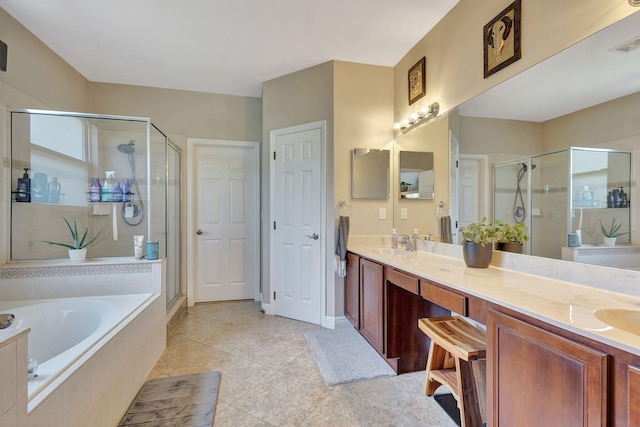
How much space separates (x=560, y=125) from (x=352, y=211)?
1677 millimetres

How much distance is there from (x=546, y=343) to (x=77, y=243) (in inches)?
118

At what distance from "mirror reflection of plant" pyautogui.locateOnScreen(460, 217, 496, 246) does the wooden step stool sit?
1.62 feet

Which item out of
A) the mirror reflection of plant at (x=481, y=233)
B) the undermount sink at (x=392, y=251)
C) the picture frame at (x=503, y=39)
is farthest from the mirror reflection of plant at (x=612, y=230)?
the undermount sink at (x=392, y=251)

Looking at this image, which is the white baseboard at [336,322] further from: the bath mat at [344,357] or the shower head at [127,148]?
the shower head at [127,148]

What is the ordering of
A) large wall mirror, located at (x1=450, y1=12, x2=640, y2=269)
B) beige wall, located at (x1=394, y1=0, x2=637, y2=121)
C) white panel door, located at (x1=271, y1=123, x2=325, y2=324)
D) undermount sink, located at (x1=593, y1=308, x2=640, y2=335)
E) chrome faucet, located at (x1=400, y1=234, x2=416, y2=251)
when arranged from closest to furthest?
undermount sink, located at (x1=593, y1=308, x2=640, y2=335) → large wall mirror, located at (x1=450, y1=12, x2=640, y2=269) → beige wall, located at (x1=394, y1=0, x2=637, y2=121) → chrome faucet, located at (x1=400, y1=234, x2=416, y2=251) → white panel door, located at (x1=271, y1=123, x2=325, y2=324)

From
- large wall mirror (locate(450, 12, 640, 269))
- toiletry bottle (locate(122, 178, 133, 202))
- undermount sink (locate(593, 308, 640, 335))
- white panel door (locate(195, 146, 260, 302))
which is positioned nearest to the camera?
undermount sink (locate(593, 308, 640, 335))

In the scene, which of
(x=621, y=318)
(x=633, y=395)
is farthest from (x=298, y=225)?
(x=633, y=395)

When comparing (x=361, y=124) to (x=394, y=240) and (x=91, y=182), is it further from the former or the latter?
(x=91, y=182)

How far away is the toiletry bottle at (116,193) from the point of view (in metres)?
2.67

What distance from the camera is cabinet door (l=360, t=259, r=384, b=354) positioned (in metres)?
2.02

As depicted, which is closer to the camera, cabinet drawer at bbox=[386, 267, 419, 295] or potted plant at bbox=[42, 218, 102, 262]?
cabinet drawer at bbox=[386, 267, 419, 295]

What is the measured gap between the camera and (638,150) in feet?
3.54

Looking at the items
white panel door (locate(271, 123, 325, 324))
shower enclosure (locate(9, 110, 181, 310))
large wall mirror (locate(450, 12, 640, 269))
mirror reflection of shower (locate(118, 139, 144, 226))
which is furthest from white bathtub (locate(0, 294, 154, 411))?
large wall mirror (locate(450, 12, 640, 269))

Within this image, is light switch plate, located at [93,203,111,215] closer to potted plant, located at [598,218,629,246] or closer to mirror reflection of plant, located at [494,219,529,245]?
mirror reflection of plant, located at [494,219,529,245]
